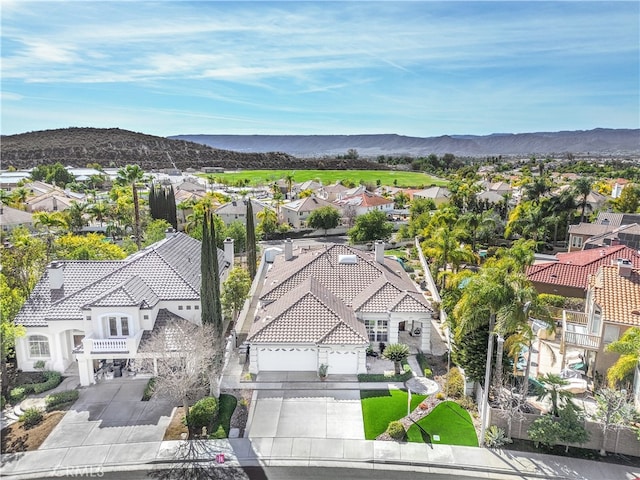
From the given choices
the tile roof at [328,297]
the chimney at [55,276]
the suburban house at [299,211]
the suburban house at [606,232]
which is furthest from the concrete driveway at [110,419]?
the suburban house at [299,211]

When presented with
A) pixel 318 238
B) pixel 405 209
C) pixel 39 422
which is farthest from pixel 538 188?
pixel 39 422

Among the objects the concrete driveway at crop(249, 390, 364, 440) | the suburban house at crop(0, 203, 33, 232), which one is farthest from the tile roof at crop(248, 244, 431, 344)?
the suburban house at crop(0, 203, 33, 232)

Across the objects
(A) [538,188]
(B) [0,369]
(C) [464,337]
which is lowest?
(B) [0,369]

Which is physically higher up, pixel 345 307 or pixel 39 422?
pixel 345 307

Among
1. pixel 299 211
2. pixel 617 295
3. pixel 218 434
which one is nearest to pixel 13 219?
pixel 299 211

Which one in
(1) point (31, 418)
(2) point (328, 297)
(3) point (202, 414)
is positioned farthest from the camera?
(2) point (328, 297)

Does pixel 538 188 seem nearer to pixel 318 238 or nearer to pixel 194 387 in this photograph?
pixel 318 238

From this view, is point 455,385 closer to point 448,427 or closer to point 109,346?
point 448,427
